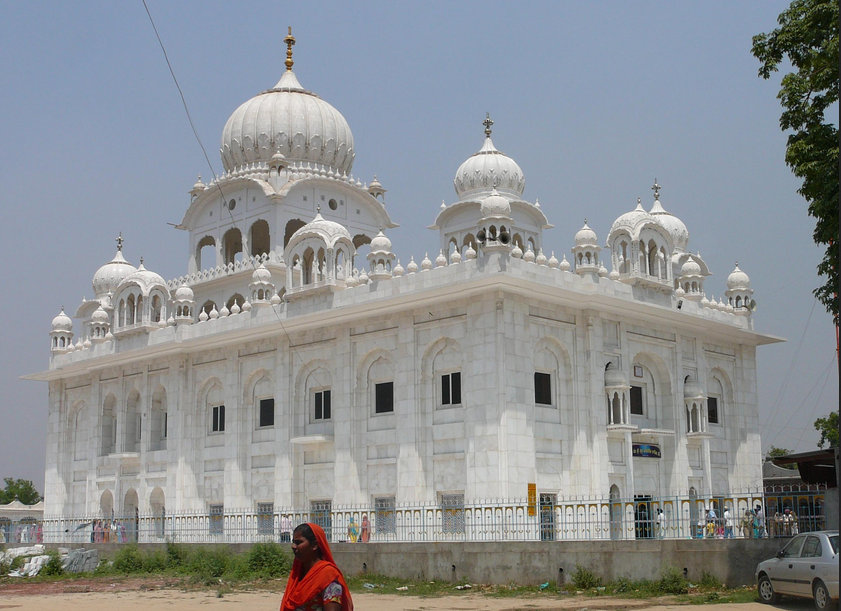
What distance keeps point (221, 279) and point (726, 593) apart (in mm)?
22240

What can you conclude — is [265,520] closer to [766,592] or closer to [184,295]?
[184,295]

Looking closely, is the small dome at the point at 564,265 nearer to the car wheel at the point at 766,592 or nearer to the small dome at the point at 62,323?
the car wheel at the point at 766,592

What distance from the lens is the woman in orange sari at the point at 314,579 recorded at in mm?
6684

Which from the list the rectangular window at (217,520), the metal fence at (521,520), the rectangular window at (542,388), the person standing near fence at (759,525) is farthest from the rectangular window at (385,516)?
the person standing near fence at (759,525)

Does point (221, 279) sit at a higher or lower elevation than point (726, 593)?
higher

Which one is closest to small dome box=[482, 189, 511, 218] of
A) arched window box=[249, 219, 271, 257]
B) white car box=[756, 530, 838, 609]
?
white car box=[756, 530, 838, 609]

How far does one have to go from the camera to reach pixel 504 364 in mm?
24141

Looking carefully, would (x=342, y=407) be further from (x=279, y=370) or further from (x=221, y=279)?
(x=221, y=279)

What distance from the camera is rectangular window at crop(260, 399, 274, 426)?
2986cm

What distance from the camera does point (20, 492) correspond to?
78.3 m

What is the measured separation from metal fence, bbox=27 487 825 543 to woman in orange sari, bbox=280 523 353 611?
12239mm

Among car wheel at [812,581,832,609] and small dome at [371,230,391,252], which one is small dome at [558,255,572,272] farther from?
car wheel at [812,581,832,609]

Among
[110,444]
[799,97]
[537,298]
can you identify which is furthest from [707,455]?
[110,444]

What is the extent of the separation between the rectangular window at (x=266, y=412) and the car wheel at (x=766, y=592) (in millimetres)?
17099
